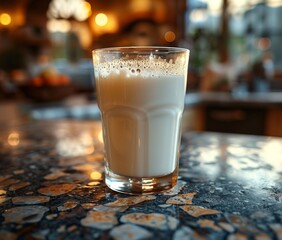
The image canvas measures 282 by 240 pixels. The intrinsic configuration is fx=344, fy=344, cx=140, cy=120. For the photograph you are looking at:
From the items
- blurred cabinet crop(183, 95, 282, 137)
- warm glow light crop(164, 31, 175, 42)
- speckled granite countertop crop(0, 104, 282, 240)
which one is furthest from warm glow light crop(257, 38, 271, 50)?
speckled granite countertop crop(0, 104, 282, 240)

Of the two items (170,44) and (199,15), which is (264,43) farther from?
(170,44)

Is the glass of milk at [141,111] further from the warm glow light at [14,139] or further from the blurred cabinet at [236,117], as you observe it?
the blurred cabinet at [236,117]

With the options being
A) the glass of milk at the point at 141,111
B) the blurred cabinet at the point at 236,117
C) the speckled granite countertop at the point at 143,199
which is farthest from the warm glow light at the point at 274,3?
the glass of milk at the point at 141,111

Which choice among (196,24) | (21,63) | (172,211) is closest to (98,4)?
(196,24)

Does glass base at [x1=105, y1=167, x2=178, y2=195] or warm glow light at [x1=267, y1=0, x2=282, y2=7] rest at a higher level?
warm glow light at [x1=267, y1=0, x2=282, y2=7]

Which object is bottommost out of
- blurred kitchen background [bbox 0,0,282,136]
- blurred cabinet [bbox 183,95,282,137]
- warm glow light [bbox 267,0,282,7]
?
blurred cabinet [bbox 183,95,282,137]

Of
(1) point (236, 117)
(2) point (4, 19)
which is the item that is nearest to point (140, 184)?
(1) point (236, 117)

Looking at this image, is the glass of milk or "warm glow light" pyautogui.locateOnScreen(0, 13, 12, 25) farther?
"warm glow light" pyautogui.locateOnScreen(0, 13, 12, 25)

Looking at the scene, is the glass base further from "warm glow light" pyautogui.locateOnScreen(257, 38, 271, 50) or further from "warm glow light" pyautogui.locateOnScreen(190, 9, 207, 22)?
"warm glow light" pyautogui.locateOnScreen(190, 9, 207, 22)
